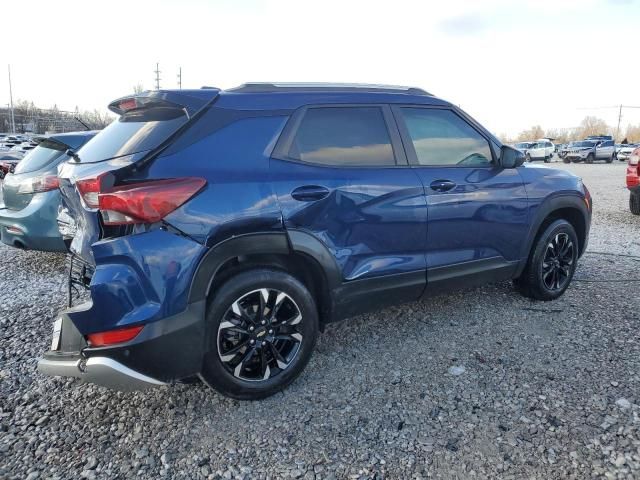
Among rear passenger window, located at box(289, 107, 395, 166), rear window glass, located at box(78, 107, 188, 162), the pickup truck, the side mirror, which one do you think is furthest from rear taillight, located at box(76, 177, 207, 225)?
the pickup truck

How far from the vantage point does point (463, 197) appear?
3533mm

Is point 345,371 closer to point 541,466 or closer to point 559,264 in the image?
point 541,466

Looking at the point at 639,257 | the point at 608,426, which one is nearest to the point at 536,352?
the point at 608,426

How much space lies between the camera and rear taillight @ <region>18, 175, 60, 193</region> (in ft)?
16.4

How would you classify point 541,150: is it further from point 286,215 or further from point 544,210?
point 286,215

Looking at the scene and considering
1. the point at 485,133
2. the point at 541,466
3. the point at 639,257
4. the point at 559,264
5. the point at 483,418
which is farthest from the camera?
the point at 639,257

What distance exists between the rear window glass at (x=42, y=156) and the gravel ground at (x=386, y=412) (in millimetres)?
1951

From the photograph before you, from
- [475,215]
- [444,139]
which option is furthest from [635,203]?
[444,139]

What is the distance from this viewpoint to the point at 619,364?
320cm

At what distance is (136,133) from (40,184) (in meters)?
2.99

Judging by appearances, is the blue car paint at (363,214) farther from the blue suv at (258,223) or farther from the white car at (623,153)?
the white car at (623,153)

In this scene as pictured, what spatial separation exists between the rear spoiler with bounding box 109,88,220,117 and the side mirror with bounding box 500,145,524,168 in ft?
7.53

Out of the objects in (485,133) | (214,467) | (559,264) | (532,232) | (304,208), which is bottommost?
(214,467)

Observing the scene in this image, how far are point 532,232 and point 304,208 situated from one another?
2250 mm
